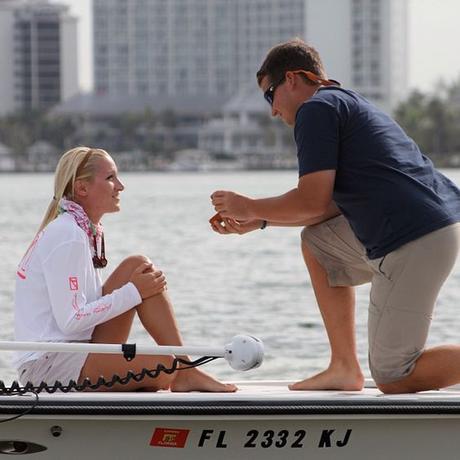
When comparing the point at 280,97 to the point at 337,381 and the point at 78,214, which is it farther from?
the point at 337,381

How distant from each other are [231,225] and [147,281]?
17.5 inches

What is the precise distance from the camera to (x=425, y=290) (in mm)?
5730

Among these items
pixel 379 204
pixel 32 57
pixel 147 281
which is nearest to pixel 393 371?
pixel 379 204

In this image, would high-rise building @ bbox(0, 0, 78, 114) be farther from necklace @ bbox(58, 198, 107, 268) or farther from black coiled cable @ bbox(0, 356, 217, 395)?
black coiled cable @ bbox(0, 356, 217, 395)

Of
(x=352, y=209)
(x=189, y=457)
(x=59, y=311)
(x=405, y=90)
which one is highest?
(x=352, y=209)

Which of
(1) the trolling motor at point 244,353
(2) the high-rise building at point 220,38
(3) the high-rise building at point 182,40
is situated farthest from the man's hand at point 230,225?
(3) the high-rise building at point 182,40

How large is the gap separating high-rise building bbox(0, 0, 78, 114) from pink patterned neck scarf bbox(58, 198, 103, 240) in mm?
186067

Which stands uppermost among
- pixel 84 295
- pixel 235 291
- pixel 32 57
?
pixel 84 295

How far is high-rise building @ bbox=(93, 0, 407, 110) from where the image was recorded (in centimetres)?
18125

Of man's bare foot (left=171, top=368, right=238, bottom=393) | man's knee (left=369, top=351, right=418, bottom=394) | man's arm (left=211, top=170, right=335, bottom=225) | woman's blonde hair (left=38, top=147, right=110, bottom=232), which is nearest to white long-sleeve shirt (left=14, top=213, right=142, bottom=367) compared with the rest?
woman's blonde hair (left=38, top=147, right=110, bottom=232)

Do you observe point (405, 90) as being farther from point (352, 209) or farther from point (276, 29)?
point (352, 209)

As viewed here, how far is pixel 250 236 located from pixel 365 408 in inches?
1375

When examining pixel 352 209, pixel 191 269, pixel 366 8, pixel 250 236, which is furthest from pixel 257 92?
pixel 352 209

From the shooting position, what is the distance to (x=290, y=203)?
5730mm
